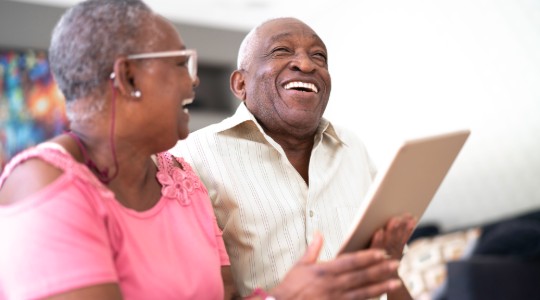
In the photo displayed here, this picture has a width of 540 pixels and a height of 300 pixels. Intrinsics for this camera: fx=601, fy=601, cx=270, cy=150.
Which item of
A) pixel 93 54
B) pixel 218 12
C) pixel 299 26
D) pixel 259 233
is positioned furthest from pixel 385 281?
pixel 218 12

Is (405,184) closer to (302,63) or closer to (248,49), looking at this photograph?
(302,63)

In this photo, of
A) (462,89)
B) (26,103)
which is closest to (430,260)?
(462,89)

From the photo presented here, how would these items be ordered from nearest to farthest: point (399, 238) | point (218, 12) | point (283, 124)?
point (399, 238) → point (283, 124) → point (218, 12)

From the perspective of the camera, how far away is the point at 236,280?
1.50 metres

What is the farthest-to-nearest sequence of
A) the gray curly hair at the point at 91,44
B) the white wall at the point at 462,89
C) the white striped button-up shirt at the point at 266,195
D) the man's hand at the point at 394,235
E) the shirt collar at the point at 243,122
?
the white wall at the point at 462,89 < the shirt collar at the point at 243,122 < the white striped button-up shirt at the point at 266,195 < the man's hand at the point at 394,235 < the gray curly hair at the point at 91,44

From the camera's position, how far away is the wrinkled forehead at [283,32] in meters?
1.72

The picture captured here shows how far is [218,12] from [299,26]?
12.5 ft

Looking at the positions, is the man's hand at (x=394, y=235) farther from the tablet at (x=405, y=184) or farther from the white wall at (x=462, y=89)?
the white wall at (x=462, y=89)

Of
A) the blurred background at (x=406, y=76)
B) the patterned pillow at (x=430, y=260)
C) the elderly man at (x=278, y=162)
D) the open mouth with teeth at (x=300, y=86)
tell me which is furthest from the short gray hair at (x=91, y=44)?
the blurred background at (x=406, y=76)

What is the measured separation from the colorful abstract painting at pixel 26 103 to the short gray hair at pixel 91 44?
153 inches

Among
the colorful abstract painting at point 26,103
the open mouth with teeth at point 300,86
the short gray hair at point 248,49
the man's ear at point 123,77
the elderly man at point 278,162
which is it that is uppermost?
the man's ear at point 123,77

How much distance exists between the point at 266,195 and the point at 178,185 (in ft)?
1.13

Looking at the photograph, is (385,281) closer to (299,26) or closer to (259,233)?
(259,233)

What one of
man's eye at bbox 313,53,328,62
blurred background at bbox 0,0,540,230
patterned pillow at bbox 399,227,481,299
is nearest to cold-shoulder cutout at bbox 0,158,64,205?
man's eye at bbox 313,53,328,62
